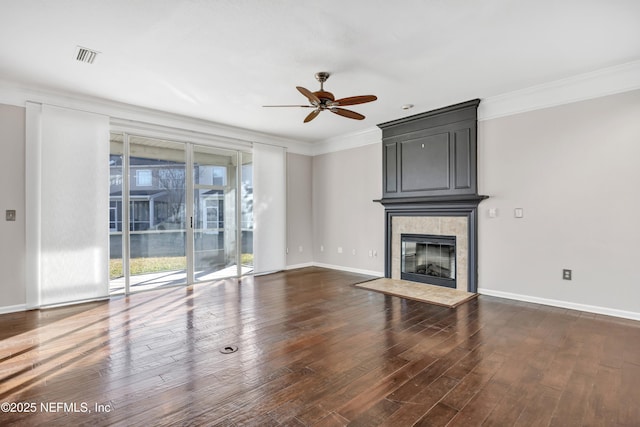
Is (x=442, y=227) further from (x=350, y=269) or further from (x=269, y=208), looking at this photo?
(x=269, y=208)

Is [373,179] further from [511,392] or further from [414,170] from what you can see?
[511,392]

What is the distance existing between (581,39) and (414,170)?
2.73 metres

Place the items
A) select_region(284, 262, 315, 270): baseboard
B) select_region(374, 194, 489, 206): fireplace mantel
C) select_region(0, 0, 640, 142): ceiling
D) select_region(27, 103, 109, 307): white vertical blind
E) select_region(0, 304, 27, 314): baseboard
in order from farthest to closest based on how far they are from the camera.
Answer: select_region(284, 262, 315, 270): baseboard < select_region(374, 194, 489, 206): fireplace mantel < select_region(27, 103, 109, 307): white vertical blind < select_region(0, 304, 27, 314): baseboard < select_region(0, 0, 640, 142): ceiling

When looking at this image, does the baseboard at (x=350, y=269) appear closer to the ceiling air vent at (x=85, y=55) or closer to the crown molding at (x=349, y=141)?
the crown molding at (x=349, y=141)

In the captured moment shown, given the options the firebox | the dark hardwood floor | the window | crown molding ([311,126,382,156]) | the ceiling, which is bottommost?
the dark hardwood floor

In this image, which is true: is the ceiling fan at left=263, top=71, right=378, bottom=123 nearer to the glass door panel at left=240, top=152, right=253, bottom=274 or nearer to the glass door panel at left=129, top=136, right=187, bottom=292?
the glass door panel at left=240, top=152, right=253, bottom=274

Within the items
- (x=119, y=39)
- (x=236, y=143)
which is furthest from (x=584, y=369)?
(x=236, y=143)

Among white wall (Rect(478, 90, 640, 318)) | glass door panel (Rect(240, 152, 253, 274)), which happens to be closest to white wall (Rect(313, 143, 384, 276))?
glass door panel (Rect(240, 152, 253, 274))

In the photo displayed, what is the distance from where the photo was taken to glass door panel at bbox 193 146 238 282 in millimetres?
5637

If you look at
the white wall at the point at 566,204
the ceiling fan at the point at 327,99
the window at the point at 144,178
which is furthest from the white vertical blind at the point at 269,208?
the white wall at the point at 566,204

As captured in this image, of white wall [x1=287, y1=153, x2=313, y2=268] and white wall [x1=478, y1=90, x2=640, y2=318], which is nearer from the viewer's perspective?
white wall [x1=478, y1=90, x2=640, y2=318]

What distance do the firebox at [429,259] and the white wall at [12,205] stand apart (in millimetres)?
5486

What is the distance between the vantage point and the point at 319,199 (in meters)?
7.27

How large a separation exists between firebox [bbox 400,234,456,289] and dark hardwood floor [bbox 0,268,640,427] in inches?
37.3
